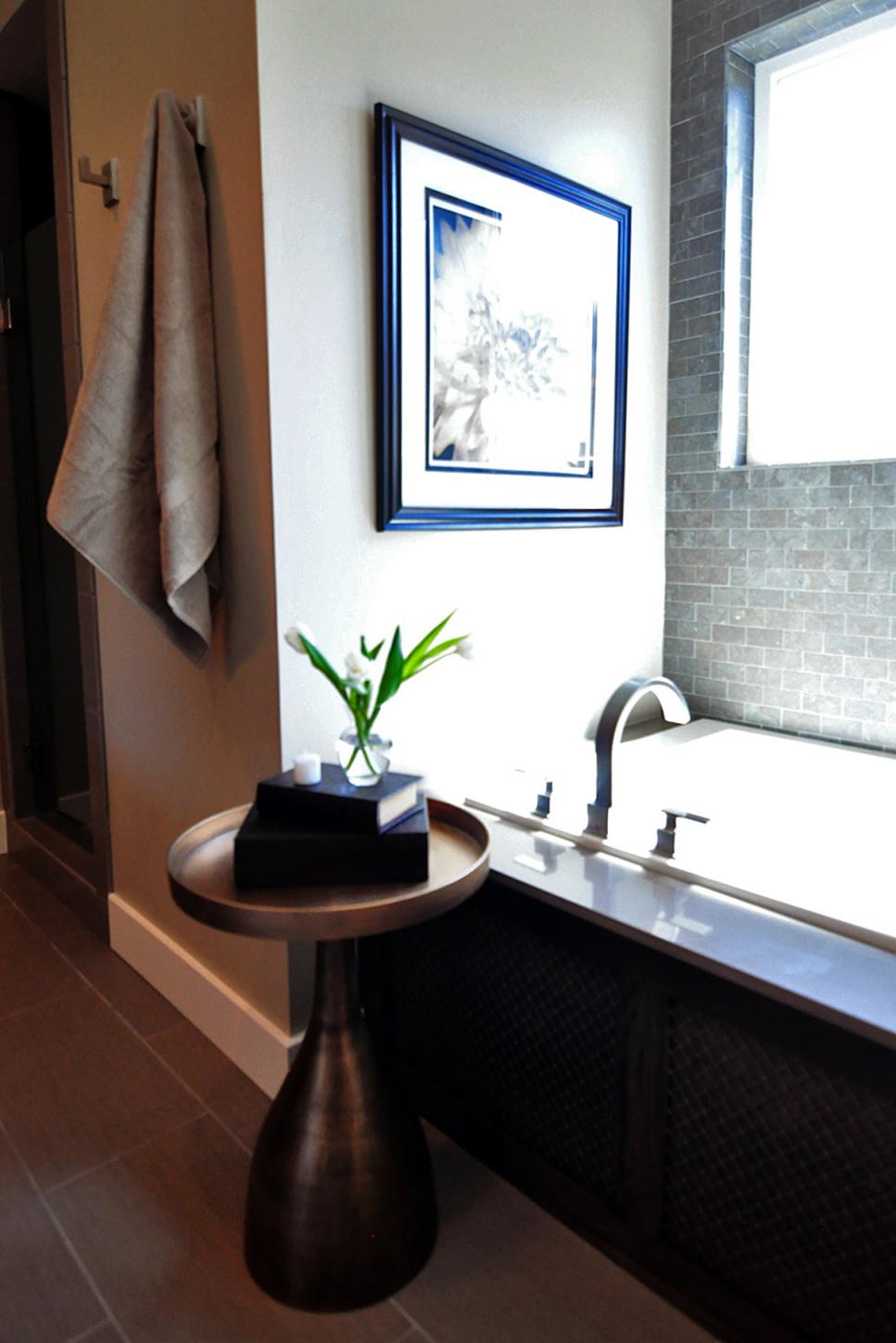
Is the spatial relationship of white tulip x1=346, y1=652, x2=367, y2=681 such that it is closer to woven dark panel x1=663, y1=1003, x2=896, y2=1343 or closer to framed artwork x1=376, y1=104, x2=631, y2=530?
framed artwork x1=376, y1=104, x2=631, y2=530

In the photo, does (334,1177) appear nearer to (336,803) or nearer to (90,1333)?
(90,1333)

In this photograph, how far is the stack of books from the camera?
1325 millimetres

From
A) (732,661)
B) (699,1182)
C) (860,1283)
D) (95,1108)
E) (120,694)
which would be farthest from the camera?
(732,661)

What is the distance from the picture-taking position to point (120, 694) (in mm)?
2336

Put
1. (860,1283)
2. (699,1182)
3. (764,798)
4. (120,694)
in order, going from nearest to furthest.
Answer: (860,1283) < (699,1182) < (764,798) < (120,694)

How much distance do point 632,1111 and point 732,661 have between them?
4.67 ft

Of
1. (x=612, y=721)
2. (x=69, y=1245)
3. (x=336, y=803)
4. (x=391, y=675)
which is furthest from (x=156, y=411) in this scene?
(x=69, y=1245)

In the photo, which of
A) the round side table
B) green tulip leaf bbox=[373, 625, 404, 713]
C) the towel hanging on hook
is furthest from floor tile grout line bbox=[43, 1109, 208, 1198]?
the towel hanging on hook

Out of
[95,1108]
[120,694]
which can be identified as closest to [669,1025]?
[95,1108]

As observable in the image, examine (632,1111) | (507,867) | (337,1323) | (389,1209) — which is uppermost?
(507,867)

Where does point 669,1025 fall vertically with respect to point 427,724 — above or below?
below

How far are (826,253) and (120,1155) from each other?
260 centimetres

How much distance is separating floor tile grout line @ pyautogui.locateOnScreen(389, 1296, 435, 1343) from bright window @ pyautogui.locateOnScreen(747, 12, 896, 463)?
6.79 ft

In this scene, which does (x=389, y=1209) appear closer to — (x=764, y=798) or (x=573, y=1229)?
(x=573, y=1229)
